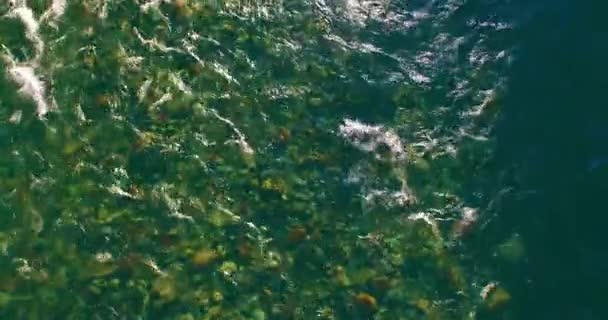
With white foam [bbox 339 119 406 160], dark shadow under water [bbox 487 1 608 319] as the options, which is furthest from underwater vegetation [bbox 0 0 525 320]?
dark shadow under water [bbox 487 1 608 319]

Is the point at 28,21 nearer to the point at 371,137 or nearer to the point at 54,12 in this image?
the point at 54,12

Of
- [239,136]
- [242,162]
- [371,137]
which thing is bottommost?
[242,162]

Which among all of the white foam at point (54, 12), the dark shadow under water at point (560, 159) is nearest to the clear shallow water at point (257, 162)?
the white foam at point (54, 12)

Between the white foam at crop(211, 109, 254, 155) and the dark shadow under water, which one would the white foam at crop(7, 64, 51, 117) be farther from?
the dark shadow under water

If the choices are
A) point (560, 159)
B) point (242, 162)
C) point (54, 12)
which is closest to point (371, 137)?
point (242, 162)

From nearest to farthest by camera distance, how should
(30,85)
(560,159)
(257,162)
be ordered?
1. (30,85)
2. (257,162)
3. (560,159)
